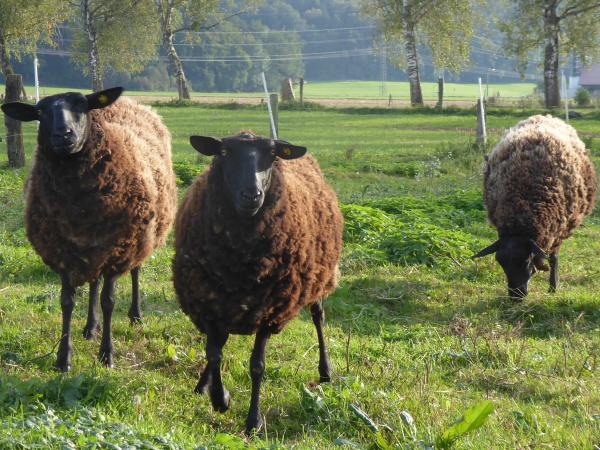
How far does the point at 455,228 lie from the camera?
1055 cm

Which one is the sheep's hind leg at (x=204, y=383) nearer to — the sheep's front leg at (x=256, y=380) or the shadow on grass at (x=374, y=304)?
the sheep's front leg at (x=256, y=380)

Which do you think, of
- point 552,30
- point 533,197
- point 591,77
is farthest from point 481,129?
point 591,77

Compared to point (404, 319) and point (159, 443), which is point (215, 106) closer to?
point (404, 319)

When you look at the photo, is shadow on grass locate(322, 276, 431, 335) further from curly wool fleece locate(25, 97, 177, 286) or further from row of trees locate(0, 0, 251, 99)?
row of trees locate(0, 0, 251, 99)

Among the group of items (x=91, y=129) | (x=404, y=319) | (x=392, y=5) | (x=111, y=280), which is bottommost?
(x=404, y=319)

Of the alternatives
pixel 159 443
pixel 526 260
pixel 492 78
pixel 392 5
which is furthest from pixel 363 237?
pixel 492 78

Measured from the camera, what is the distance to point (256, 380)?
5.05 meters

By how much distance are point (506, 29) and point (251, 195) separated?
1371 inches

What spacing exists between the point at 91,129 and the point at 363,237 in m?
4.52

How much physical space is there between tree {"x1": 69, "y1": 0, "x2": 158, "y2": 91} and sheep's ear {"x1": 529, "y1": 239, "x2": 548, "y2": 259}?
109 feet

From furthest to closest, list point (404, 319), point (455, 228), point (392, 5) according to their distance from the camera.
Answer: point (392, 5) → point (455, 228) → point (404, 319)

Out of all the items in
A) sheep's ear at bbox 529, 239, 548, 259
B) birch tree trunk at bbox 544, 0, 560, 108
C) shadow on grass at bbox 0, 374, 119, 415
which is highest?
birch tree trunk at bbox 544, 0, 560, 108

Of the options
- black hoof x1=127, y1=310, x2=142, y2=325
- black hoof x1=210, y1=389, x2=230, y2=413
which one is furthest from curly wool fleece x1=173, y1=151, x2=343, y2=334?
black hoof x1=127, y1=310, x2=142, y2=325

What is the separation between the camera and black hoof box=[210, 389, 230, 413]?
5062mm
